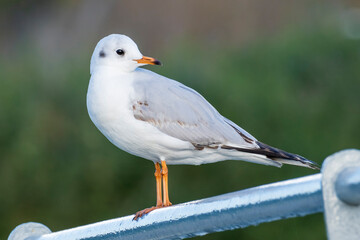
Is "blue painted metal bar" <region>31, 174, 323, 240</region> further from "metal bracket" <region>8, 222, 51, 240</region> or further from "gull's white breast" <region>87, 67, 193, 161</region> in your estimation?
"gull's white breast" <region>87, 67, 193, 161</region>

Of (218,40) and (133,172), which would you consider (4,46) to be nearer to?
(218,40)

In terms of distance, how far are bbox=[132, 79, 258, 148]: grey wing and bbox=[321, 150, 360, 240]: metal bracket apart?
119 centimetres

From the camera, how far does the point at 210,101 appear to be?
5000 mm

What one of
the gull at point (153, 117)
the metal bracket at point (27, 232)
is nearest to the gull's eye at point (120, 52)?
the gull at point (153, 117)

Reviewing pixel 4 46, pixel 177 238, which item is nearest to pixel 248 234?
pixel 177 238

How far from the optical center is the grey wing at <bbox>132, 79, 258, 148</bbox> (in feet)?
7.19

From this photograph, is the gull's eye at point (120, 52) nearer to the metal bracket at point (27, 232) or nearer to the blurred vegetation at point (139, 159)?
the metal bracket at point (27, 232)

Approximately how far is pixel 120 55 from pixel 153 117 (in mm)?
204

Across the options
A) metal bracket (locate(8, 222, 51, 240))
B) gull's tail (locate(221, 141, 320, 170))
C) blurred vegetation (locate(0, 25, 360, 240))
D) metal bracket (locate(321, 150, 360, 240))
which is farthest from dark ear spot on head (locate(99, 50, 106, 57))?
blurred vegetation (locate(0, 25, 360, 240))

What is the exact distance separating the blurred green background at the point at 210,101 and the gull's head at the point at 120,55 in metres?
2.55

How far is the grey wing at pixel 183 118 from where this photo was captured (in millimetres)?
2191

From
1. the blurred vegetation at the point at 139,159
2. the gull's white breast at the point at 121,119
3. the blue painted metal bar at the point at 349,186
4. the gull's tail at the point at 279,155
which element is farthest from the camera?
the blurred vegetation at the point at 139,159

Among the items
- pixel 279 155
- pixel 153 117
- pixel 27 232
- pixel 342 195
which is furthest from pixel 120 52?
pixel 342 195

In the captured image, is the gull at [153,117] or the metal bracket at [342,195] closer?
the metal bracket at [342,195]
